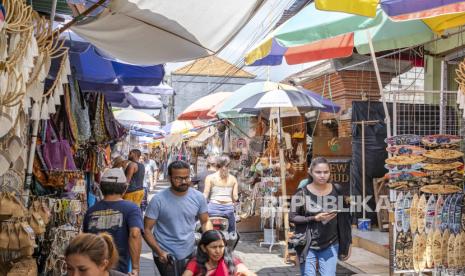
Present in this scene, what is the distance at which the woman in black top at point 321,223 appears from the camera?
5.07m

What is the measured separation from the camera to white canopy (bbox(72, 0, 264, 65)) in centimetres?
358

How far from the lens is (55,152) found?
518cm

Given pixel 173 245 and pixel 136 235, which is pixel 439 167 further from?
pixel 136 235

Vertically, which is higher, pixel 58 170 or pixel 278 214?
pixel 58 170

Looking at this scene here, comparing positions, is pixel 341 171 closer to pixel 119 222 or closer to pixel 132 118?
pixel 132 118

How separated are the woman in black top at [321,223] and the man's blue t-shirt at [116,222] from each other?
181 centimetres

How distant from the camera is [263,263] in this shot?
8305 millimetres

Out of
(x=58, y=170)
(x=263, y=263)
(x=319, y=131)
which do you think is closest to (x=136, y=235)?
(x=58, y=170)

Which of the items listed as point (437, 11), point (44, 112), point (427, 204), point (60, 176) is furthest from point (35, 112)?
point (427, 204)

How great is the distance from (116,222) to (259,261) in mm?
4636

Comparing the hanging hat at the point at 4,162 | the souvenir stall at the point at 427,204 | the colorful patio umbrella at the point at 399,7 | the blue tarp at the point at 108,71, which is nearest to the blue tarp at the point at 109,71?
the blue tarp at the point at 108,71

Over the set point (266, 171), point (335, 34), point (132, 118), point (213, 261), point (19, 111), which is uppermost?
point (335, 34)

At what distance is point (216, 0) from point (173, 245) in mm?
2401

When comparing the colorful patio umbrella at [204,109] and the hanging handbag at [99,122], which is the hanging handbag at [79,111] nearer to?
the hanging handbag at [99,122]
